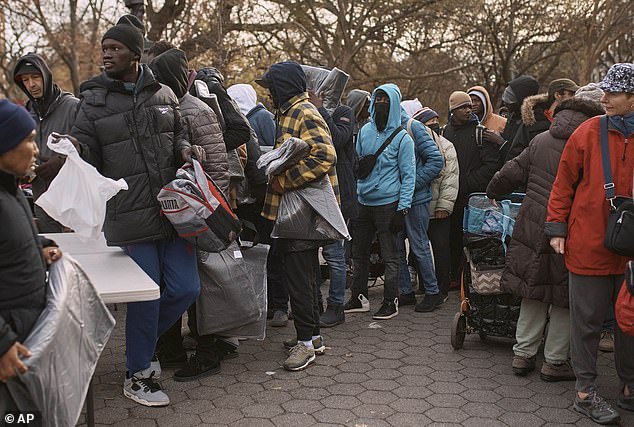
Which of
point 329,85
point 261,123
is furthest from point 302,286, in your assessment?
point 329,85

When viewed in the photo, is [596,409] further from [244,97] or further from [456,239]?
[244,97]

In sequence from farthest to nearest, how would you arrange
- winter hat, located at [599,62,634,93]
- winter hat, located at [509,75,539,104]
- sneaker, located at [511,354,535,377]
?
winter hat, located at [509,75,539,104] → sneaker, located at [511,354,535,377] → winter hat, located at [599,62,634,93]

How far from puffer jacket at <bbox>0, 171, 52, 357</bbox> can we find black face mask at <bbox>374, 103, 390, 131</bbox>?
387 centimetres

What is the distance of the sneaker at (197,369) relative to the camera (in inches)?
185

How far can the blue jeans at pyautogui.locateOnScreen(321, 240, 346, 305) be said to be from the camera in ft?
19.8

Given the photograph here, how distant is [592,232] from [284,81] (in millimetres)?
2145

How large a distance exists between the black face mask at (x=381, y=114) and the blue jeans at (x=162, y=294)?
7.78 ft

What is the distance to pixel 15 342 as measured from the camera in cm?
246

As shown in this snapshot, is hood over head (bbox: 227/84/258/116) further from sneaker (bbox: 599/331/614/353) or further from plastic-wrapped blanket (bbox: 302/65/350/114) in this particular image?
sneaker (bbox: 599/331/614/353)

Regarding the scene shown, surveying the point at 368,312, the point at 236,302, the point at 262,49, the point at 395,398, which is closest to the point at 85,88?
the point at 236,302

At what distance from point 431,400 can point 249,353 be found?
1.49 m

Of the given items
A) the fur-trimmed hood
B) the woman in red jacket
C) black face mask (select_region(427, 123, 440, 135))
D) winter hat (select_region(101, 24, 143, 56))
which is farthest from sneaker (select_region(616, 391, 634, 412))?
winter hat (select_region(101, 24, 143, 56))

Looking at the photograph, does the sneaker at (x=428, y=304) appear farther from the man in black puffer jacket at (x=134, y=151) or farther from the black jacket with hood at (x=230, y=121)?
the man in black puffer jacket at (x=134, y=151)

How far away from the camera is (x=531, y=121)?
5688 millimetres
